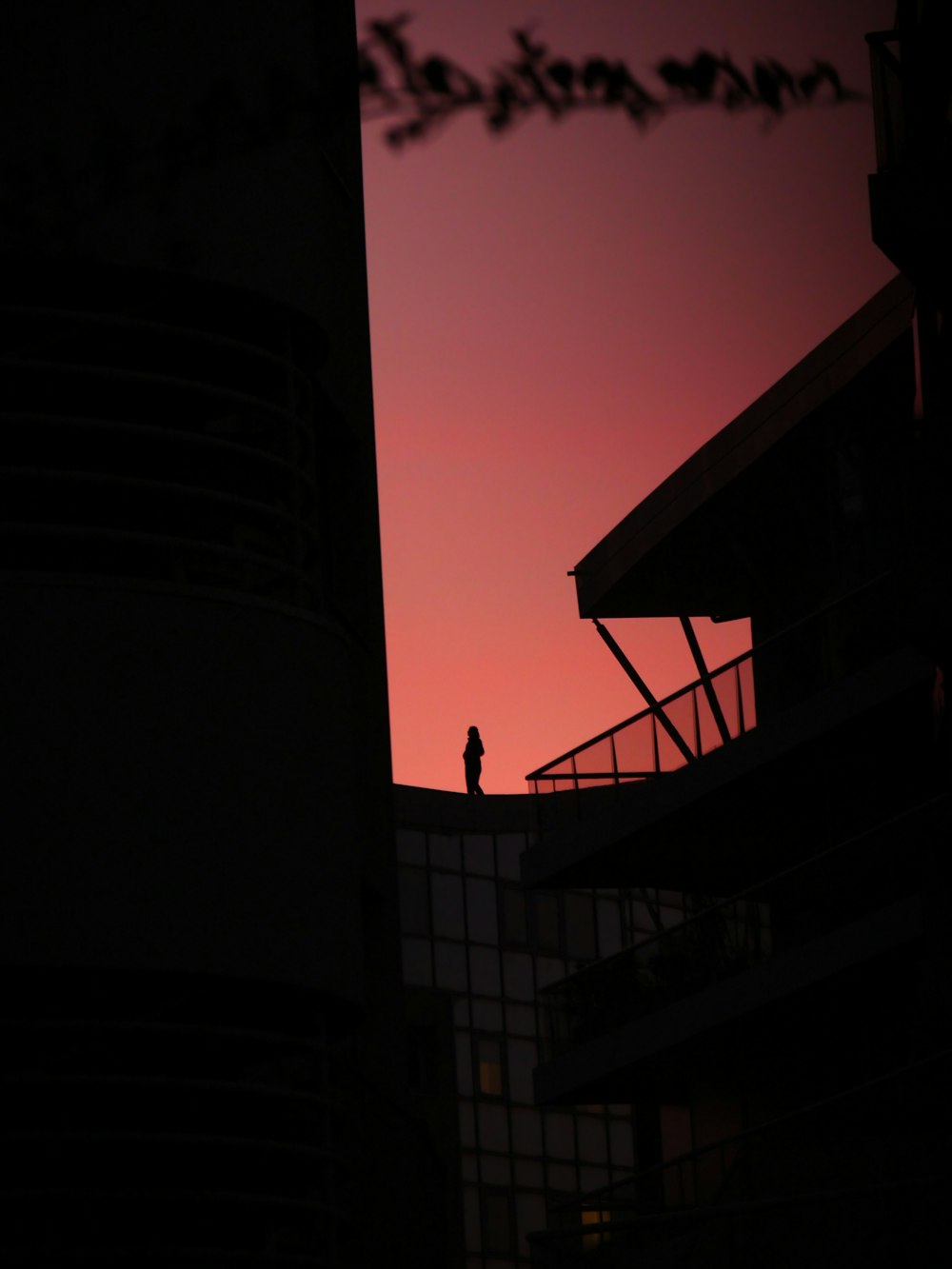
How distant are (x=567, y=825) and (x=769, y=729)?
17.5 ft

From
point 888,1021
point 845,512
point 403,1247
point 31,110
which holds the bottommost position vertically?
point 403,1247

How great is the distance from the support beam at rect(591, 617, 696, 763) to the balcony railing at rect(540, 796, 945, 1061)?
90.4 inches

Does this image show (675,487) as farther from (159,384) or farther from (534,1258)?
(159,384)

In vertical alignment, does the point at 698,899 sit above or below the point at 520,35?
above

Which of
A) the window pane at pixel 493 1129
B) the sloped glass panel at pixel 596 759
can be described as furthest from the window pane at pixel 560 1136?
the sloped glass panel at pixel 596 759

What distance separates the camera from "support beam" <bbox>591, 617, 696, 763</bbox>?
29.2m

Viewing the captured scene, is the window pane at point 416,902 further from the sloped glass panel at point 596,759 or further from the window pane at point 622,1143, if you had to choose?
the sloped glass panel at point 596,759

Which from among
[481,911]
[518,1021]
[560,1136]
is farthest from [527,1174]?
[481,911]

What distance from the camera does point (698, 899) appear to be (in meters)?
35.2

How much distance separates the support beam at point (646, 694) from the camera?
29.2 meters

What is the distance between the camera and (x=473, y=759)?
217 ft

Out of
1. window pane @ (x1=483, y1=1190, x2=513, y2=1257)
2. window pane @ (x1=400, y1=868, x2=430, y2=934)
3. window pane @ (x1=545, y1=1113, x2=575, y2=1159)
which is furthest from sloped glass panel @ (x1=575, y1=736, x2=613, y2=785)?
window pane @ (x1=545, y1=1113, x2=575, y2=1159)

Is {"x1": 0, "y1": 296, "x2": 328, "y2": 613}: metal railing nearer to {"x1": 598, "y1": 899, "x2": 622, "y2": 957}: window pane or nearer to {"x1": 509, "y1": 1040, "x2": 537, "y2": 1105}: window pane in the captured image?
{"x1": 509, "y1": 1040, "x2": 537, "y2": 1105}: window pane

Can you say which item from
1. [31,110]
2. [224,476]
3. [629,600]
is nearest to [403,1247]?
[224,476]
